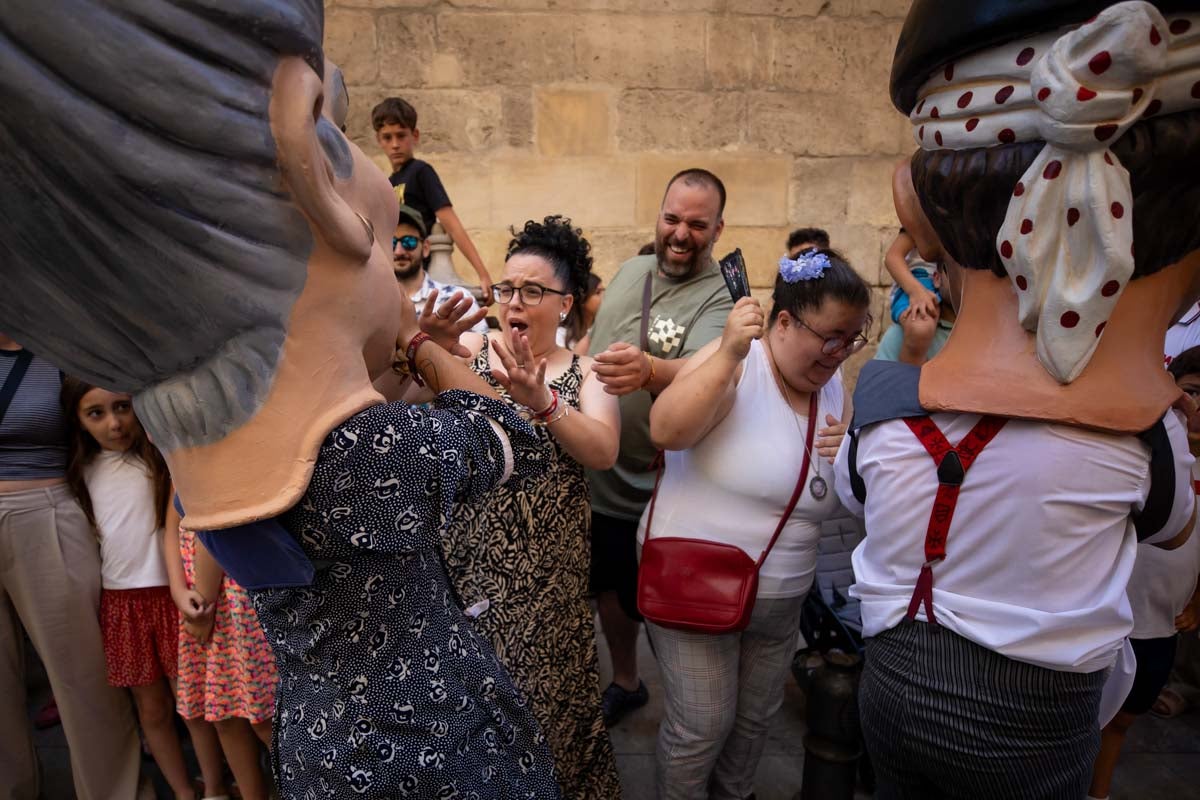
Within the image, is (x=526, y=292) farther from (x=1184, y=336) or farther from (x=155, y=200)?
(x=1184, y=336)

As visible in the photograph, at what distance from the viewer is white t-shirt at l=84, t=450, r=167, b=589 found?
255 cm

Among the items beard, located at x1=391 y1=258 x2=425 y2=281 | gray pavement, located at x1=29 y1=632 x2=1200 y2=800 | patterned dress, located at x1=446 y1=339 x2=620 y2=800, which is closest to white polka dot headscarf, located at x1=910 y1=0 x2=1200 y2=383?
patterned dress, located at x1=446 y1=339 x2=620 y2=800

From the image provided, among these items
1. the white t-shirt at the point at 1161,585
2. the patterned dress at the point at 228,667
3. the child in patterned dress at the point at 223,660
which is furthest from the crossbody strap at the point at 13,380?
the white t-shirt at the point at 1161,585

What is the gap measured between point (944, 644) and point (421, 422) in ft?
3.38

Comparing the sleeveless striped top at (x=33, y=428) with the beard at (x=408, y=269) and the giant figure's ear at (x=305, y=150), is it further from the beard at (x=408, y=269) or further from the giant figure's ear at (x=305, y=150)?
the giant figure's ear at (x=305, y=150)

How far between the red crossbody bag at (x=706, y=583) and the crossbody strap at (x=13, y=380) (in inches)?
83.0

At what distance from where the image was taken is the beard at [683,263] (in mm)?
2945

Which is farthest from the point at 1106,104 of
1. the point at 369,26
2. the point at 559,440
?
the point at 369,26

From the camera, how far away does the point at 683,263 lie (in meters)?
2.94

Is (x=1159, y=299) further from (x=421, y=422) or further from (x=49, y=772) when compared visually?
(x=49, y=772)

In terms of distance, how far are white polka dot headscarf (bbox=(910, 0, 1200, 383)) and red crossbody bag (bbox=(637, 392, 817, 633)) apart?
95 centimetres

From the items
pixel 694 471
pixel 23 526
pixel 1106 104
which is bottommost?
pixel 23 526

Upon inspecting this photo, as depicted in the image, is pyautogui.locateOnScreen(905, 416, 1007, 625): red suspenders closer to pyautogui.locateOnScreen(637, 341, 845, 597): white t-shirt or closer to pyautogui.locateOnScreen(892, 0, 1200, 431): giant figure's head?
pyautogui.locateOnScreen(892, 0, 1200, 431): giant figure's head

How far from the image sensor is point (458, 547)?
6.18 feet
